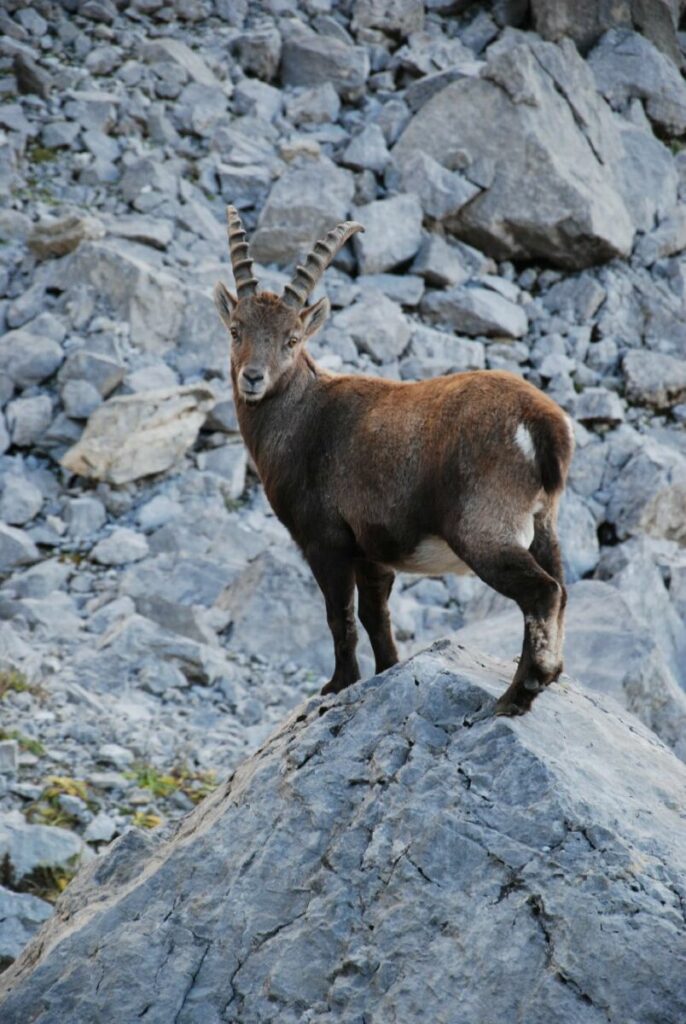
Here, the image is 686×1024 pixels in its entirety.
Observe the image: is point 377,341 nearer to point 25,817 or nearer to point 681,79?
point 25,817

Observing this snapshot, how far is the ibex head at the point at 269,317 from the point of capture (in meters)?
9.70

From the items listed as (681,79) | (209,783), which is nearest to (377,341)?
(209,783)

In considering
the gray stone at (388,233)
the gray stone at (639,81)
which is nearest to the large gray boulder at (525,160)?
the gray stone at (388,233)

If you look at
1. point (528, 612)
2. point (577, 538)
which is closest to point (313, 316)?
point (528, 612)

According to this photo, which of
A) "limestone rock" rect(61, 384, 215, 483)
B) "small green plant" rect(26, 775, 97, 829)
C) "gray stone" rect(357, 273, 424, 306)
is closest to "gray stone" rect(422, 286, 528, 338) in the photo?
"gray stone" rect(357, 273, 424, 306)

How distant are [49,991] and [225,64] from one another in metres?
23.4

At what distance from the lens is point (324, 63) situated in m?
26.8

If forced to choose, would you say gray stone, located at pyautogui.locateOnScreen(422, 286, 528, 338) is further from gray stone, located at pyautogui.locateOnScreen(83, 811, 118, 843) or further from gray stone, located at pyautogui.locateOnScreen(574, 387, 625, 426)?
gray stone, located at pyautogui.locateOnScreen(83, 811, 118, 843)

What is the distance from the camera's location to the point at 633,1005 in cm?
577

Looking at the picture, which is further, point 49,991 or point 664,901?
point 49,991

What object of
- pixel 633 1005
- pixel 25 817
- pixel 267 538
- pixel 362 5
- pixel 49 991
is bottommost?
pixel 267 538

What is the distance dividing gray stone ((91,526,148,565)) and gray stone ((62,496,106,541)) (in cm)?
46

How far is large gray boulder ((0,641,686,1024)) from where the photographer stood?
6.02 meters

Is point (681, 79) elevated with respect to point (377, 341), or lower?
elevated
